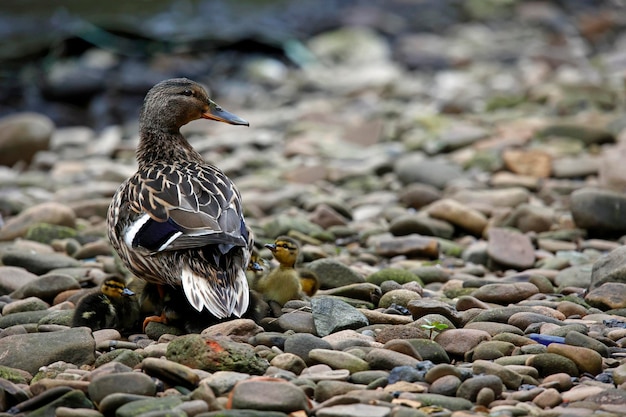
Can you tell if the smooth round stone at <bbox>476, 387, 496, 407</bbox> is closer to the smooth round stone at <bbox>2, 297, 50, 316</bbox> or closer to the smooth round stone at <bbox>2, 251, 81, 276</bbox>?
the smooth round stone at <bbox>2, 297, 50, 316</bbox>

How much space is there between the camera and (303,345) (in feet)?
14.8

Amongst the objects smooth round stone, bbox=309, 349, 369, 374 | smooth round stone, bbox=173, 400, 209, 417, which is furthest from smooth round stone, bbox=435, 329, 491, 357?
smooth round stone, bbox=173, 400, 209, 417

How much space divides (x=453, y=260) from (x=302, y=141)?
4.55 meters

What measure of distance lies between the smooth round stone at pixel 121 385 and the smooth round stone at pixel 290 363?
586 millimetres

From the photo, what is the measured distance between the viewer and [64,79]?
15.1m

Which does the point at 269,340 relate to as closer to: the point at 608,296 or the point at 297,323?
the point at 297,323

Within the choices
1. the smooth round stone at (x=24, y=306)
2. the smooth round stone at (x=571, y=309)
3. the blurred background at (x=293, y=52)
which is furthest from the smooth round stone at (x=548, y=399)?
the blurred background at (x=293, y=52)

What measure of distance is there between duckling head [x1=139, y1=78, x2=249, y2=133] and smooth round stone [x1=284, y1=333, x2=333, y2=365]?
2188 millimetres

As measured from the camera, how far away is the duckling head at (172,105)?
6242mm

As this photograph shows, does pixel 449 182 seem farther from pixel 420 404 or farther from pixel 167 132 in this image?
pixel 420 404

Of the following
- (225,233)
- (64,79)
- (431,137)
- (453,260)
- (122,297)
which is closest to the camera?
(225,233)

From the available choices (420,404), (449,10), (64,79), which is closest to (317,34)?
(449,10)

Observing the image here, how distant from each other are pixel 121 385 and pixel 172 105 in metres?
2.73

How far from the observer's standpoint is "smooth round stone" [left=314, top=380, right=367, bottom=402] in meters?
3.98
